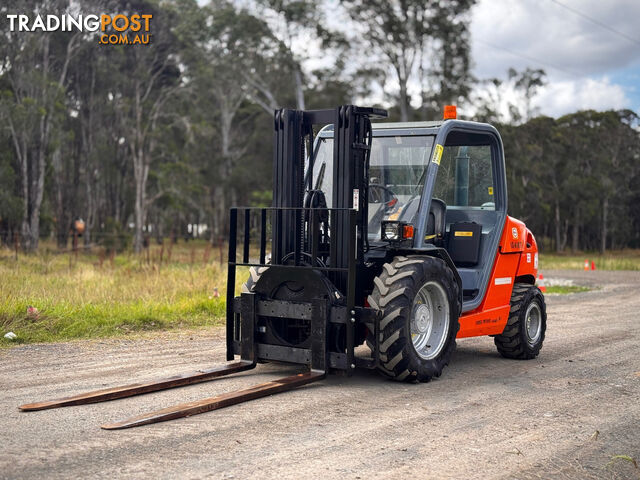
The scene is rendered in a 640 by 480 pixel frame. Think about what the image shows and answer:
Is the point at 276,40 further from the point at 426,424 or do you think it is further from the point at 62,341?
the point at 426,424

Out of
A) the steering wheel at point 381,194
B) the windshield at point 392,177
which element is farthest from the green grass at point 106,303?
the steering wheel at point 381,194

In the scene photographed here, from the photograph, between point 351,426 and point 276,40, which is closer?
point 351,426

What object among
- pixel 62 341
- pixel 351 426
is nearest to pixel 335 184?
pixel 351 426

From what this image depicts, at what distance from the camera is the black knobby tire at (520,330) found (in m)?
9.90

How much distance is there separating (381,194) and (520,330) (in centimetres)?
264

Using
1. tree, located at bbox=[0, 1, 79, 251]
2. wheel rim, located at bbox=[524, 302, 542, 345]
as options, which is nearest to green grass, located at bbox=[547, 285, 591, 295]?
wheel rim, located at bbox=[524, 302, 542, 345]

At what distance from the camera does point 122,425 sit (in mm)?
6180

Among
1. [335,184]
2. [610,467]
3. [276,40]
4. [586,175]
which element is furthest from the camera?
[586,175]

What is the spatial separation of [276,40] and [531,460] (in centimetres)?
3965

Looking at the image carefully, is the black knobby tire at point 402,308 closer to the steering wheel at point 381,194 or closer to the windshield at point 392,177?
the windshield at point 392,177

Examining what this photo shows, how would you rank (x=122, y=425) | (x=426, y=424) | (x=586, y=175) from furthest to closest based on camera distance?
(x=586, y=175)
(x=426, y=424)
(x=122, y=425)

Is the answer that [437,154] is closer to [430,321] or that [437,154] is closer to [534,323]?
[430,321]

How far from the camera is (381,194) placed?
8789 millimetres

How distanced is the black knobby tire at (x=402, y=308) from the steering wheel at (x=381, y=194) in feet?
2.92
